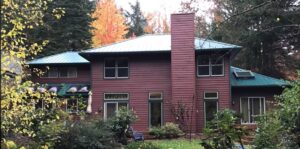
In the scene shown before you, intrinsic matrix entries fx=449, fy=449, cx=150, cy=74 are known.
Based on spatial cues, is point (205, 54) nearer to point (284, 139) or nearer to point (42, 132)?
point (42, 132)

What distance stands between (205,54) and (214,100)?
251cm

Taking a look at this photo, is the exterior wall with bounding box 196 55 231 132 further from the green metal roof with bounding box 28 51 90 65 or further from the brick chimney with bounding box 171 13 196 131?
the green metal roof with bounding box 28 51 90 65

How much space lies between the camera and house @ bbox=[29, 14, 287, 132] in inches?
939

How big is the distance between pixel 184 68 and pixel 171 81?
3.54 feet

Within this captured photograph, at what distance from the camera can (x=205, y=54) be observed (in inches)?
943

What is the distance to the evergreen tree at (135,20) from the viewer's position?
51.2 metres

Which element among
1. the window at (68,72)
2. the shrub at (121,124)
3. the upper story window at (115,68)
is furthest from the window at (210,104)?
the window at (68,72)

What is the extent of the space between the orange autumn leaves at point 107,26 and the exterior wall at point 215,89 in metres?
16.6

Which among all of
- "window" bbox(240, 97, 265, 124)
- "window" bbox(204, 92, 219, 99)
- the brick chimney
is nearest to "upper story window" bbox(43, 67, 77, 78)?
the brick chimney

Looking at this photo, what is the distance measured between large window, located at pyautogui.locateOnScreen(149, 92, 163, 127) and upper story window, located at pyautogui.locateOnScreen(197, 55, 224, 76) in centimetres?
257

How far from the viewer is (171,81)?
24.3 meters

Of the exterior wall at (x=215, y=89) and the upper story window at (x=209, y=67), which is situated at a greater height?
the upper story window at (x=209, y=67)

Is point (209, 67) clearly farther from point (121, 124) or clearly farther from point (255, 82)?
point (121, 124)

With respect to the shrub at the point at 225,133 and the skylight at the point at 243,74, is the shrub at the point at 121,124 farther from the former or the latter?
the shrub at the point at 225,133
